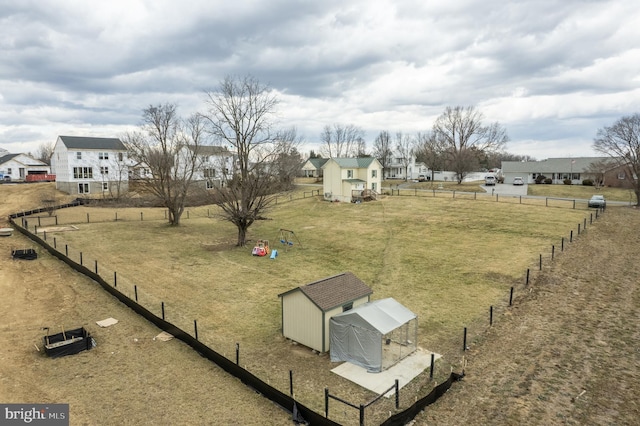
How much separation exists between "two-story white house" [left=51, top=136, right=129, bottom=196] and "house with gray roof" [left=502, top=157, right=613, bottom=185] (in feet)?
241

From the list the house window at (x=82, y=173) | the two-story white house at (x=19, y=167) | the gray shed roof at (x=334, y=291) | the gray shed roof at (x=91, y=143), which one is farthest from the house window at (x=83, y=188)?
the gray shed roof at (x=334, y=291)

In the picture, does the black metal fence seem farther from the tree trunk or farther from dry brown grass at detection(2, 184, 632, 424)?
the tree trunk

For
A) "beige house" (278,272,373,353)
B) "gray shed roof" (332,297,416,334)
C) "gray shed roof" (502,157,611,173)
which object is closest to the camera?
"gray shed roof" (332,297,416,334)

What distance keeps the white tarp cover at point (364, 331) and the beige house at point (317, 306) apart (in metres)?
0.46

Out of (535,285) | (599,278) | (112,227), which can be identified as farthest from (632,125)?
(112,227)

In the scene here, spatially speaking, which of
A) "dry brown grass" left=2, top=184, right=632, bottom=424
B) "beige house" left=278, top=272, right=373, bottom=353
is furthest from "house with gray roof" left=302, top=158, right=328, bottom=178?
"beige house" left=278, top=272, right=373, bottom=353

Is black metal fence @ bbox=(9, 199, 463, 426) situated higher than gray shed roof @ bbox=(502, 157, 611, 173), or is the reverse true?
gray shed roof @ bbox=(502, 157, 611, 173)

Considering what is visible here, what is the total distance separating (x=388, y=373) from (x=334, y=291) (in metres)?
3.96

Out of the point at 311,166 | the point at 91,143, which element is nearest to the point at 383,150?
the point at 311,166

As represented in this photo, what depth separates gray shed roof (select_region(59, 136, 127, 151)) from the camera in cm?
6175

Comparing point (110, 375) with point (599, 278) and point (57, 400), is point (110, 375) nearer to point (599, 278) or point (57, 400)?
point (57, 400)

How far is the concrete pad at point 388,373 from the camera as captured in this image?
39.9 feet

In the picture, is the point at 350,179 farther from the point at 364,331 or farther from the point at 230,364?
the point at 230,364

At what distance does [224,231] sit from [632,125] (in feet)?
173
